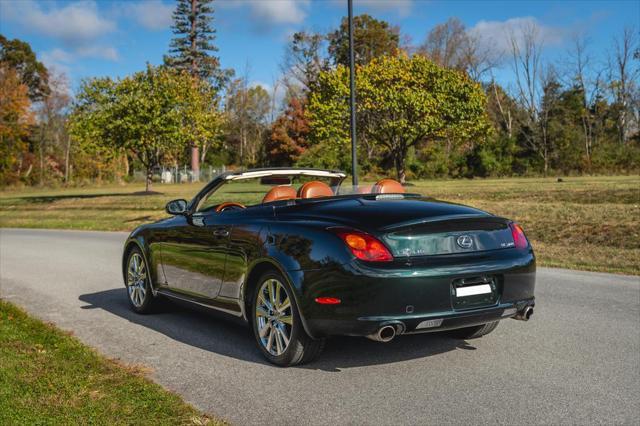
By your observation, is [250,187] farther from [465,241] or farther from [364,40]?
[364,40]

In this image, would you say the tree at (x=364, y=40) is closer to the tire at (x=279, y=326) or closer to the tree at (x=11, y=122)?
the tree at (x=11, y=122)

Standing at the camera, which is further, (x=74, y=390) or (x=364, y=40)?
(x=364, y=40)

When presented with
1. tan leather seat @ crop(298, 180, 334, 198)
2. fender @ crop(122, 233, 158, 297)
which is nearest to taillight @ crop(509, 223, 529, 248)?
tan leather seat @ crop(298, 180, 334, 198)

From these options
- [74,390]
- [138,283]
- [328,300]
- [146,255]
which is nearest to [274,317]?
[328,300]

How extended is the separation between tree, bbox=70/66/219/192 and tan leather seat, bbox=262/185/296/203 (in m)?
31.7

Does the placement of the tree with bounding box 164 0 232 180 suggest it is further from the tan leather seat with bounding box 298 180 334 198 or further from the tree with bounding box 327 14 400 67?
the tan leather seat with bounding box 298 180 334 198

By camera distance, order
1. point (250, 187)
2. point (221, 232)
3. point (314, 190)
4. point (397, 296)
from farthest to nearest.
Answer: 1. point (250, 187)
2. point (314, 190)
3. point (221, 232)
4. point (397, 296)

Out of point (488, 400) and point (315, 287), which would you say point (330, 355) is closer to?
point (315, 287)

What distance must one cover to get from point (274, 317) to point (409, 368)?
1.06m

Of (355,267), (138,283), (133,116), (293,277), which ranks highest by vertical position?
(133,116)

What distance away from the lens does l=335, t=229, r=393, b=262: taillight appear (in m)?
4.73

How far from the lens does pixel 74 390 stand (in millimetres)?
4688

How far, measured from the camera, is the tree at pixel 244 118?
85625mm

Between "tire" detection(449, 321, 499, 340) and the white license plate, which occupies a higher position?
the white license plate
